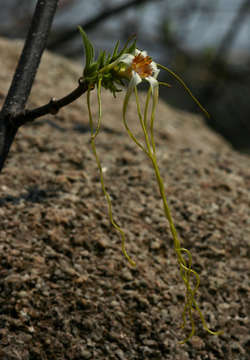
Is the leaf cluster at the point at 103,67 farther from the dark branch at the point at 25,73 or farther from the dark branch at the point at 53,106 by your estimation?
the dark branch at the point at 25,73

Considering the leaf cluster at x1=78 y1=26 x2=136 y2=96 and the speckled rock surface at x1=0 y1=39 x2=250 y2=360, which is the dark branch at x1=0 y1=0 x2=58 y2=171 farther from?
the speckled rock surface at x1=0 y1=39 x2=250 y2=360

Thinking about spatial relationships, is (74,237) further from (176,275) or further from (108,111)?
(108,111)

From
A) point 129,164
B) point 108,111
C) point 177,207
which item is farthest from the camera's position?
point 108,111

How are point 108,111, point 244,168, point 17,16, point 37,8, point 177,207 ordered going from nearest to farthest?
point 37,8, point 177,207, point 244,168, point 108,111, point 17,16

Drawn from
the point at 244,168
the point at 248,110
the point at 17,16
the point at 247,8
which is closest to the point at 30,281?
the point at 244,168

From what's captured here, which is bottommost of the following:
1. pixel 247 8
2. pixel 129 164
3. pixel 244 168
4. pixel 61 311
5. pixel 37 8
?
pixel 61 311

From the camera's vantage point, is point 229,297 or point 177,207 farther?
point 177,207

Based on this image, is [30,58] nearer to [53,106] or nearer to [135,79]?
[53,106]
